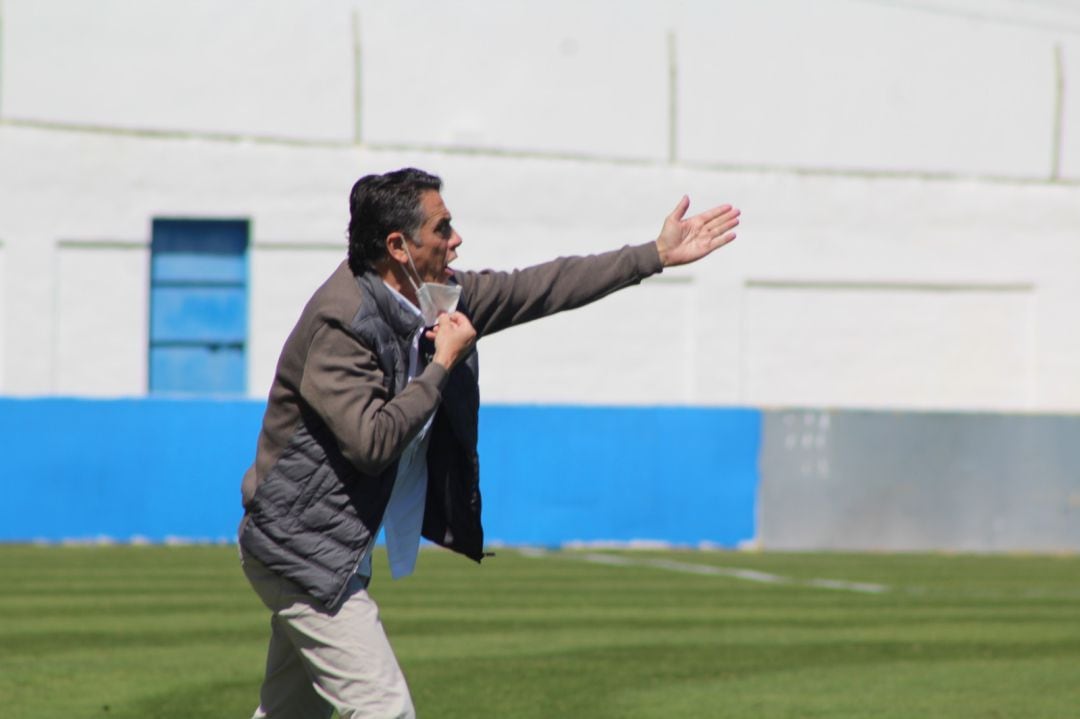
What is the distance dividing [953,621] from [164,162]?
55.0ft

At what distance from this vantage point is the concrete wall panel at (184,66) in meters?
27.5

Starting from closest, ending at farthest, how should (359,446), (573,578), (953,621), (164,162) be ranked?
1. (359,446)
2. (953,621)
3. (573,578)
4. (164,162)

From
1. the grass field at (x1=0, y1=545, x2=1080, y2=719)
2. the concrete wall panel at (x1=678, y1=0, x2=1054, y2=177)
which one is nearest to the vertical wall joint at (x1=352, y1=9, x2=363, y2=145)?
the concrete wall panel at (x1=678, y1=0, x2=1054, y2=177)

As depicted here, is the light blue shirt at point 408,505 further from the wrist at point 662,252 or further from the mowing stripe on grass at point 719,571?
the mowing stripe on grass at point 719,571

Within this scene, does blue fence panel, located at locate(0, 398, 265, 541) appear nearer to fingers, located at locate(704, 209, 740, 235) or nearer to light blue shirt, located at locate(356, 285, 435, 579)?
fingers, located at locate(704, 209, 740, 235)

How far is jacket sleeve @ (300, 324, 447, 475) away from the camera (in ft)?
14.7

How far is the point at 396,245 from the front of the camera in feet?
15.8

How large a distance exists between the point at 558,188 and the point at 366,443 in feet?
76.3

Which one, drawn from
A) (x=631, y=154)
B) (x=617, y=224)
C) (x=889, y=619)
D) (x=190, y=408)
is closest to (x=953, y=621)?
(x=889, y=619)

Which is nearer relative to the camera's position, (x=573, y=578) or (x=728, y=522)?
(x=573, y=578)

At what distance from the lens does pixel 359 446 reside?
4465mm

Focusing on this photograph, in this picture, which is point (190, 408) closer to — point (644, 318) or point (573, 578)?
point (573, 578)

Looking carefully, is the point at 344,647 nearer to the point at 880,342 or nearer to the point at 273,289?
the point at 273,289

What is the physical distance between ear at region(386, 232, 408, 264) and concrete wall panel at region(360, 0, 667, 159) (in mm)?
23869
